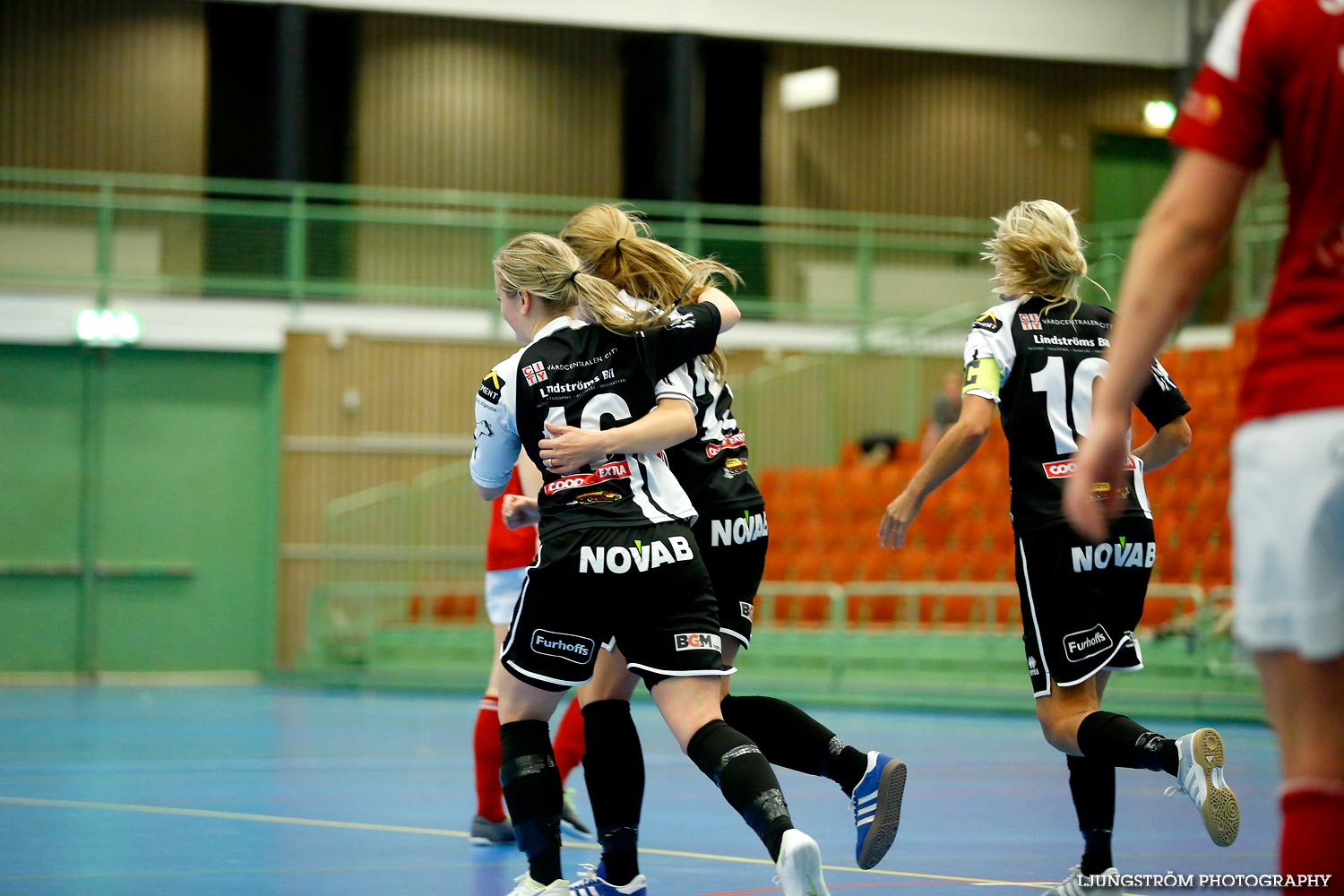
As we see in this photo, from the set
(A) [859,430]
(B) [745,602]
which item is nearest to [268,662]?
(A) [859,430]

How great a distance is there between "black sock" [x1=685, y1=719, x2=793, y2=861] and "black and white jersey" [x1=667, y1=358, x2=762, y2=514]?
0.98 m

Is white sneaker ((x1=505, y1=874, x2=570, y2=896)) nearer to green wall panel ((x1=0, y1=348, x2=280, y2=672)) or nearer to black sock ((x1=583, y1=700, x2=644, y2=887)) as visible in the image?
black sock ((x1=583, y1=700, x2=644, y2=887))

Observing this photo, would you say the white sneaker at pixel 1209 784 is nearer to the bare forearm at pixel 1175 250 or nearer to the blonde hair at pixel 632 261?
the blonde hair at pixel 632 261

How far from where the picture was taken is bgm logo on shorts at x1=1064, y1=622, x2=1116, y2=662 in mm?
4270

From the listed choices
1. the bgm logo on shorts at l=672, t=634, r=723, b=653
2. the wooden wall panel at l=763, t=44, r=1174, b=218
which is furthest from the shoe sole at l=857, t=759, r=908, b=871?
the wooden wall panel at l=763, t=44, r=1174, b=218

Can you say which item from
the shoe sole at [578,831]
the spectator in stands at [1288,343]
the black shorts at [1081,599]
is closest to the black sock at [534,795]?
the black shorts at [1081,599]

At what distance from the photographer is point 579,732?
555cm

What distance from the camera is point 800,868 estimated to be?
11.3ft

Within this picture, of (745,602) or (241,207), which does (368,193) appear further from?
(745,602)

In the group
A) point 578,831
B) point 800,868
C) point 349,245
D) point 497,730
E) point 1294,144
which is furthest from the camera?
point 349,245

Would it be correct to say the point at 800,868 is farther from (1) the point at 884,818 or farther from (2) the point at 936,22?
(2) the point at 936,22

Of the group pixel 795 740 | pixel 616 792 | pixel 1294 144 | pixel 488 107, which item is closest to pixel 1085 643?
pixel 795 740

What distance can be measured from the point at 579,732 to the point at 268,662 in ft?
42.5

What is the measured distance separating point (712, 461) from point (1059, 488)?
0.97m
